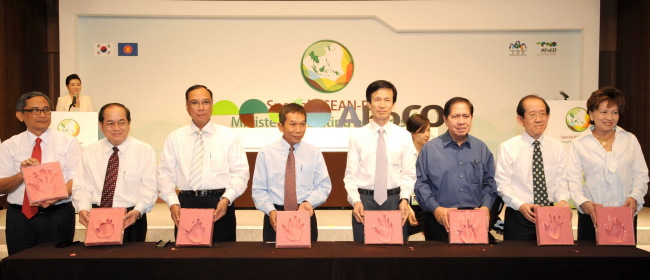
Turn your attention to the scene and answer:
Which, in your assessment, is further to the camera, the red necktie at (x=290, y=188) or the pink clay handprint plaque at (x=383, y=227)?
the red necktie at (x=290, y=188)

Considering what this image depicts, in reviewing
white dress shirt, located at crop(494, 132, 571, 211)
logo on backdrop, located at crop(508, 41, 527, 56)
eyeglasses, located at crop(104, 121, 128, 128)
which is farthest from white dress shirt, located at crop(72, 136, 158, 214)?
logo on backdrop, located at crop(508, 41, 527, 56)

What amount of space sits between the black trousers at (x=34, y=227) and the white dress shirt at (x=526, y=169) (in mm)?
2491

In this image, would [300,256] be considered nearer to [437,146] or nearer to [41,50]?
[437,146]

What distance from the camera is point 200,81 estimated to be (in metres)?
7.48

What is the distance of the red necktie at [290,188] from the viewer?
2.86 metres

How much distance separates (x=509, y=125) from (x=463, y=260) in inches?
228

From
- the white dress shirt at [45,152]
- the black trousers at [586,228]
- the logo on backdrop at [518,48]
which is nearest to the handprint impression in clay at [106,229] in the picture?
the white dress shirt at [45,152]

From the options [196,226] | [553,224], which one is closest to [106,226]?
[196,226]

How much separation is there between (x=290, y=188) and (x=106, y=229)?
98cm

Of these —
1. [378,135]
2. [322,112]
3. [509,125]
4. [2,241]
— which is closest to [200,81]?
[322,112]

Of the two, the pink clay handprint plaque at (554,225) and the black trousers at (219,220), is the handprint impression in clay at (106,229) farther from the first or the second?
the pink clay handprint plaque at (554,225)

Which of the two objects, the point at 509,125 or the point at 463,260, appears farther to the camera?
the point at 509,125

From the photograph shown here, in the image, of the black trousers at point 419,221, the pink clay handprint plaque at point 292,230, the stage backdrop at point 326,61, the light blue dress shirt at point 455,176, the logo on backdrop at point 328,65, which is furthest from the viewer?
the logo on backdrop at point 328,65

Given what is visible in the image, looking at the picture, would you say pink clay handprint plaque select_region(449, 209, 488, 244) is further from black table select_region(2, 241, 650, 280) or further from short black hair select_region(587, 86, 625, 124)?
short black hair select_region(587, 86, 625, 124)
